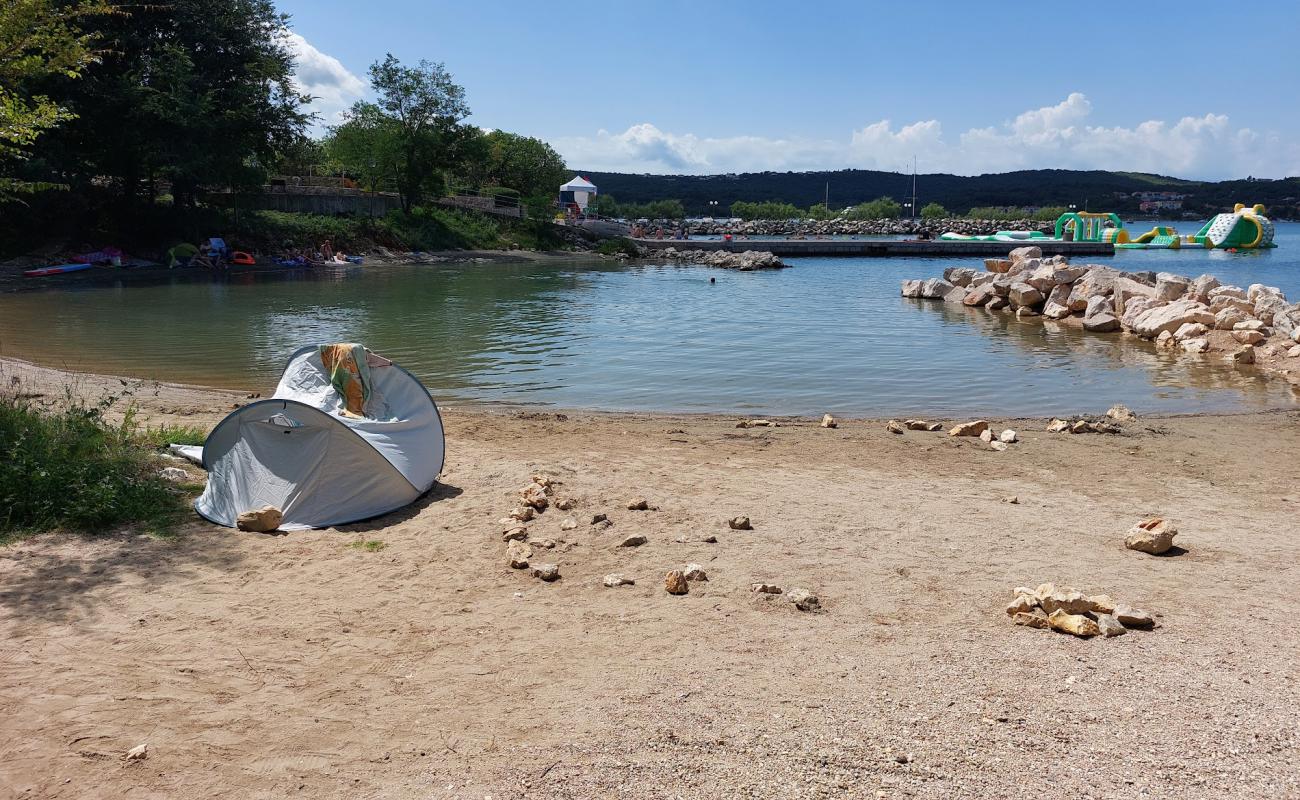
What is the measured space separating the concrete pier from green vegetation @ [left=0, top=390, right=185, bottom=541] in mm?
65848

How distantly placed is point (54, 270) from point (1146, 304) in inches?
1569

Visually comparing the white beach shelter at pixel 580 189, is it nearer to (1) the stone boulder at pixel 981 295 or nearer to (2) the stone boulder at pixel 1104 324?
(1) the stone boulder at pixel 981 295

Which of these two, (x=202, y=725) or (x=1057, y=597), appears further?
(x=1057, y=597)

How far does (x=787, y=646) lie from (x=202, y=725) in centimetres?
334

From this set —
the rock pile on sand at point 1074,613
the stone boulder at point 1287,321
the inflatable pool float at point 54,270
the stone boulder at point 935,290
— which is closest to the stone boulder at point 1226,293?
the stone boulder at point 1287,321

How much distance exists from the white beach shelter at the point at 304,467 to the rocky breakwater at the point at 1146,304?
61.1 ft

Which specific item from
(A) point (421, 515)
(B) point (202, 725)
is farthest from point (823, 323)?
(B) point (202, 725)

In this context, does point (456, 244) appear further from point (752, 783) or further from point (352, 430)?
point (752, 783)

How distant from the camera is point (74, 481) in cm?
755

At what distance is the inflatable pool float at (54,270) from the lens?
3453cm

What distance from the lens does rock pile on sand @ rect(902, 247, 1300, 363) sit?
22.8 m

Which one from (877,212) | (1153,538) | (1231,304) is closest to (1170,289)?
(1231,304)

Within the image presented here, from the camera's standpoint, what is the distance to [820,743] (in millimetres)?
4387

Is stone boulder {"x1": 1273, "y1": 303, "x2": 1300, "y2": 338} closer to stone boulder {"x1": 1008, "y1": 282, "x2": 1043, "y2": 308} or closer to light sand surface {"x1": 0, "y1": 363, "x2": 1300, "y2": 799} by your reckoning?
stone boulder {"x1": 1008, "y1": 282, "x2": 1043, "y2": 308}
